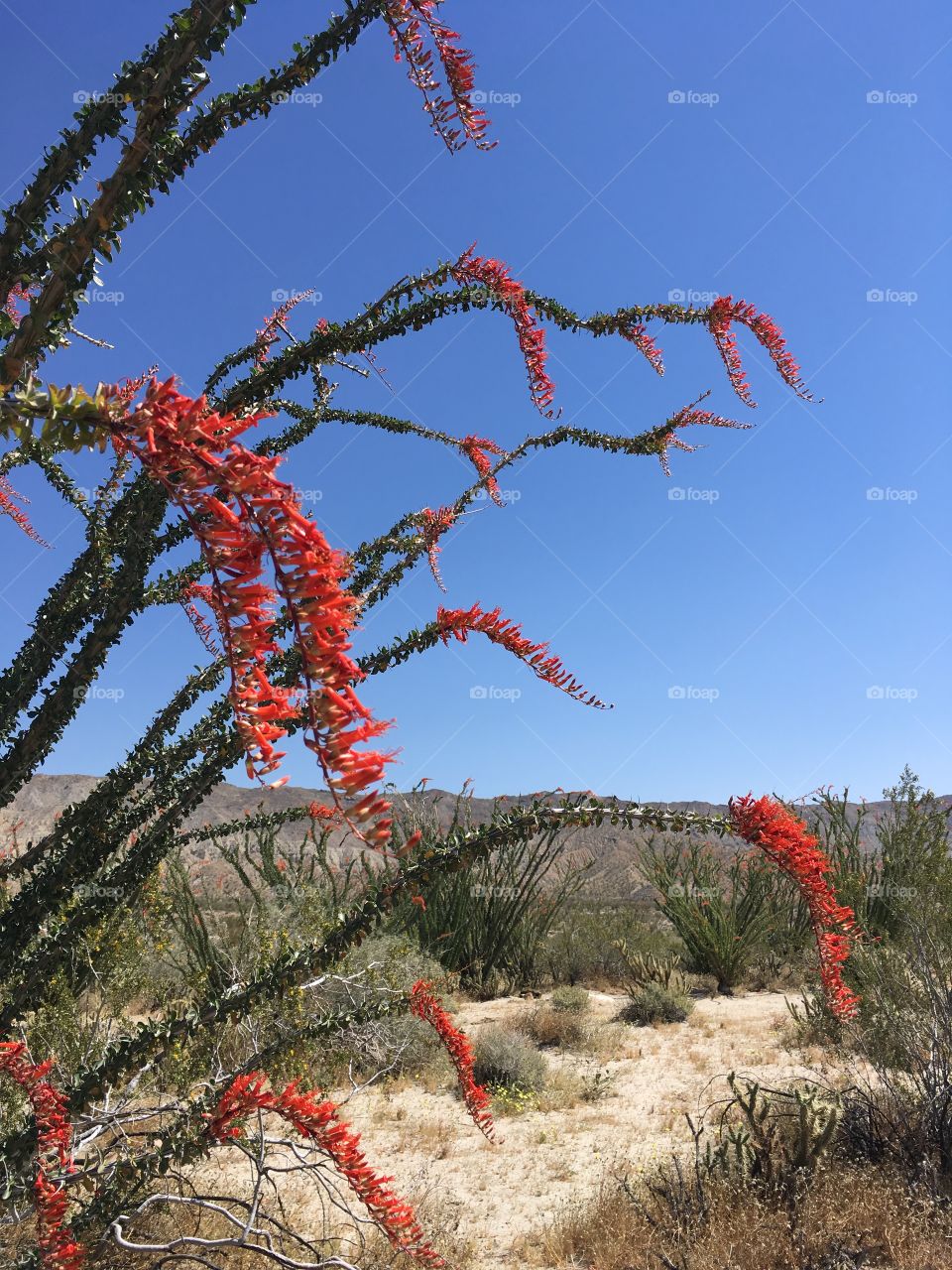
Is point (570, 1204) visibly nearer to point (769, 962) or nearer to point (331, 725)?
point (331, 725)

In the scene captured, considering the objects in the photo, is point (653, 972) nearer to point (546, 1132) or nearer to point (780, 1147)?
point (546, 1132)

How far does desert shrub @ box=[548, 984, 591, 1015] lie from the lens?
9.22 meters

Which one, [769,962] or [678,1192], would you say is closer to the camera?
[678,1192]

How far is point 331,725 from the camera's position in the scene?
0.86 meters

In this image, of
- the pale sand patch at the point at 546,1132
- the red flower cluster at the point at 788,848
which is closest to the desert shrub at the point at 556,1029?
the pale sand patch at the point at 546,1132

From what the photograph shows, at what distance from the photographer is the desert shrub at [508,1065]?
711 centimetres

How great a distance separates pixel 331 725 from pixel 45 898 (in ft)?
6.18

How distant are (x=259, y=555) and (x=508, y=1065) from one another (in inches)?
298

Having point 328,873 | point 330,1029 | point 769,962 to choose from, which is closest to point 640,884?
point 769,962

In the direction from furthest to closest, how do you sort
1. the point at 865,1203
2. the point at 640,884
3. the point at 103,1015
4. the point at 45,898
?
the point at 640,884 < the point at 103,1015 < the point at 865,1203 < the point at 45,898

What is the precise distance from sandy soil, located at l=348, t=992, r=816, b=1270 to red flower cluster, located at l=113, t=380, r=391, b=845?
4.69m

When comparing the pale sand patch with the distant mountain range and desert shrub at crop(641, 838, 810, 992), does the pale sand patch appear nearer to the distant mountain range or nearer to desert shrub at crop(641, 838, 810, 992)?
desert shrub at crop(641, 838, 810, 992)

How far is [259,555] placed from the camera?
0.82 meters

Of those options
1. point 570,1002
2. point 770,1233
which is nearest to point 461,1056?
point 770,1233
